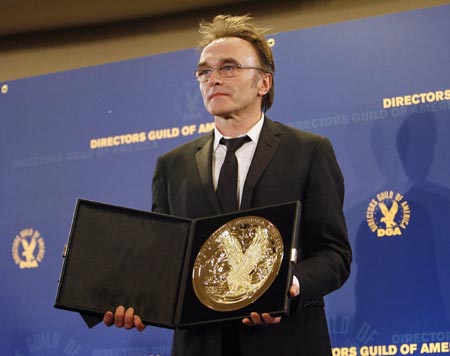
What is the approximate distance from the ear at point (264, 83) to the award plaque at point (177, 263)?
0.54 meters

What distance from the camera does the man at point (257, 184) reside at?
202 centimetres

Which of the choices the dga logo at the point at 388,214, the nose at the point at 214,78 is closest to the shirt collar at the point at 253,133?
the nose at the point at 214,78

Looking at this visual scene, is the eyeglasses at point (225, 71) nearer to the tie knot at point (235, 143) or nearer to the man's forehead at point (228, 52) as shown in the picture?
the man's forehead at point (228, 52)

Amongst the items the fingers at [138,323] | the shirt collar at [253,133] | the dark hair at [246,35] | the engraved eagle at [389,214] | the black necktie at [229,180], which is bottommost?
the fingers at [138,323]

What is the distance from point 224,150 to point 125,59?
188cm

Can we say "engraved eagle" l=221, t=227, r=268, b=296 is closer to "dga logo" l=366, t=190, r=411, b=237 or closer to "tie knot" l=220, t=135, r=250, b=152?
"tie knot" l=220, t=135, r=250, b=152

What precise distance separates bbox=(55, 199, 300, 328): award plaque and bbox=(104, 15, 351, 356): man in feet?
0.18

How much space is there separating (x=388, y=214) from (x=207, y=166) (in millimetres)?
1103

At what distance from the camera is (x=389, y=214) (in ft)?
10.2

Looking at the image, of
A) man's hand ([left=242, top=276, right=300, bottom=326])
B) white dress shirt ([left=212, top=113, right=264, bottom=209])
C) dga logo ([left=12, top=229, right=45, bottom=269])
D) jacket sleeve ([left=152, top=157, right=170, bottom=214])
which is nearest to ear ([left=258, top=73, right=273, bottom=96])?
white dress shirt ([left=212, top=113, right=264, bottom=209])

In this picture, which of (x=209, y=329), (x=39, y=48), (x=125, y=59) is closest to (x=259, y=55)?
(x=209, y=329)

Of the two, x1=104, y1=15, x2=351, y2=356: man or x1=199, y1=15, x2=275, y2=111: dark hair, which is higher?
x1=199, y1=15, x2=275, y2=111: dark hair

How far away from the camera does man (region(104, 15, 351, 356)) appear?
2.02 m

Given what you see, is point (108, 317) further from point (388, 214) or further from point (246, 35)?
point (388, 214)
